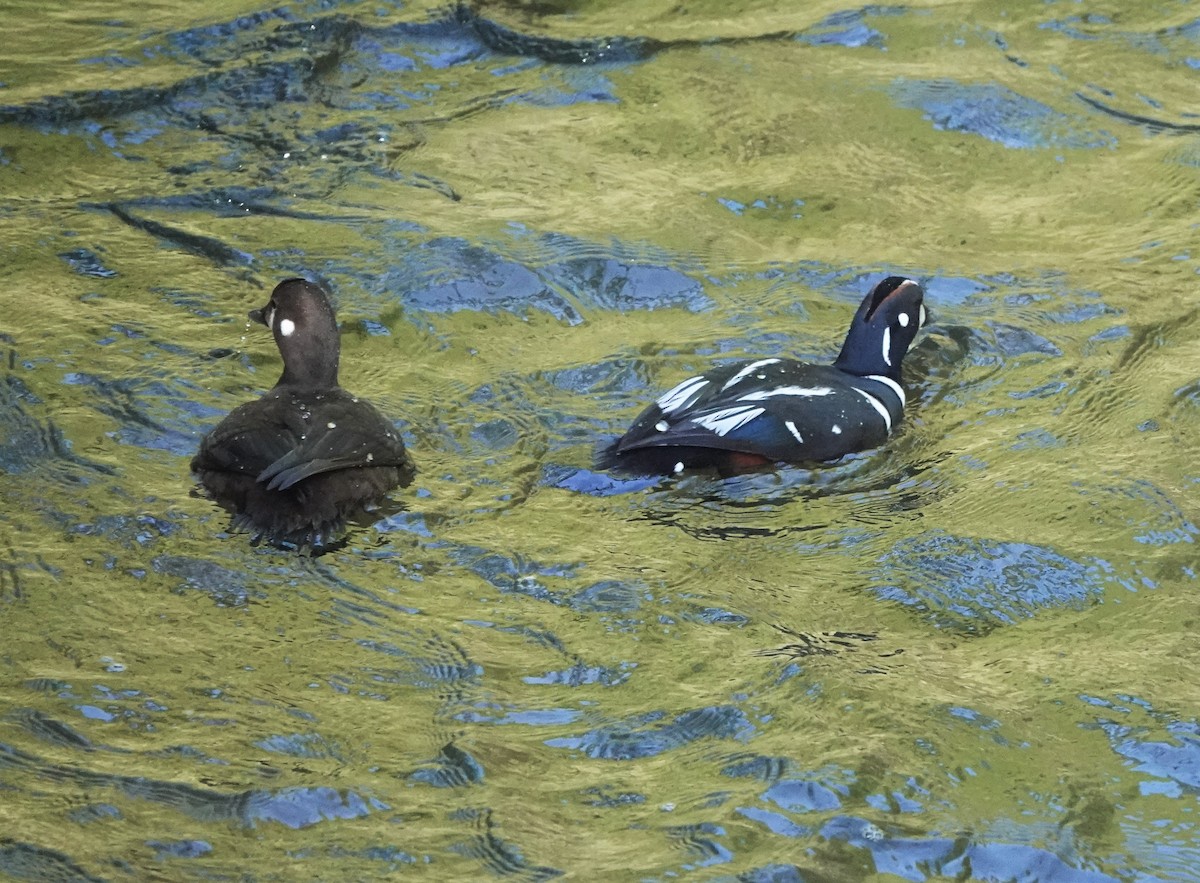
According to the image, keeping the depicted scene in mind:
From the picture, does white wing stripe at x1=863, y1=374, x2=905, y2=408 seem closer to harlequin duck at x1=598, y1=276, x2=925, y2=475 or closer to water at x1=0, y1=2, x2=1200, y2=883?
harlequin duck at x1=598, y1=276, x2=925, y2=475

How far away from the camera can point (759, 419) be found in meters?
6.64

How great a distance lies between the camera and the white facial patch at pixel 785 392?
6.71 meters

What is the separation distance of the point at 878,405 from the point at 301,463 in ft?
8.76

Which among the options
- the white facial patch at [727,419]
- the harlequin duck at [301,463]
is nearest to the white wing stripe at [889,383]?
the white facial patch at [727,419]

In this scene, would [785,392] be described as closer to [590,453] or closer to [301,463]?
[590,453]

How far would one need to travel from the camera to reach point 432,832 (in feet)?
14.1

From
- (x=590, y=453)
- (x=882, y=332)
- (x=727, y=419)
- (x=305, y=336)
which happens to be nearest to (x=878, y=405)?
(x=882, y=332)

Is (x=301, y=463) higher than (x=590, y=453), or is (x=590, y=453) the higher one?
(x=301, y=463)

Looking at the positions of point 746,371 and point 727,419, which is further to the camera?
point 746,371

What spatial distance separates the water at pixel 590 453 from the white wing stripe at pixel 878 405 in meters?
0.09

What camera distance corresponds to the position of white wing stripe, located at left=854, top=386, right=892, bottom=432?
7.07m

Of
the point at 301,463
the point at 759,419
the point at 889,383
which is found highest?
the point at 301,463

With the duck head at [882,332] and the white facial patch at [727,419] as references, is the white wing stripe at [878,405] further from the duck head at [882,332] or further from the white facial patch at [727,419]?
the white facial patch at [727,419]

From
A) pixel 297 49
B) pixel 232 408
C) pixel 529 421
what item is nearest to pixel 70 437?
pixel 232 408
